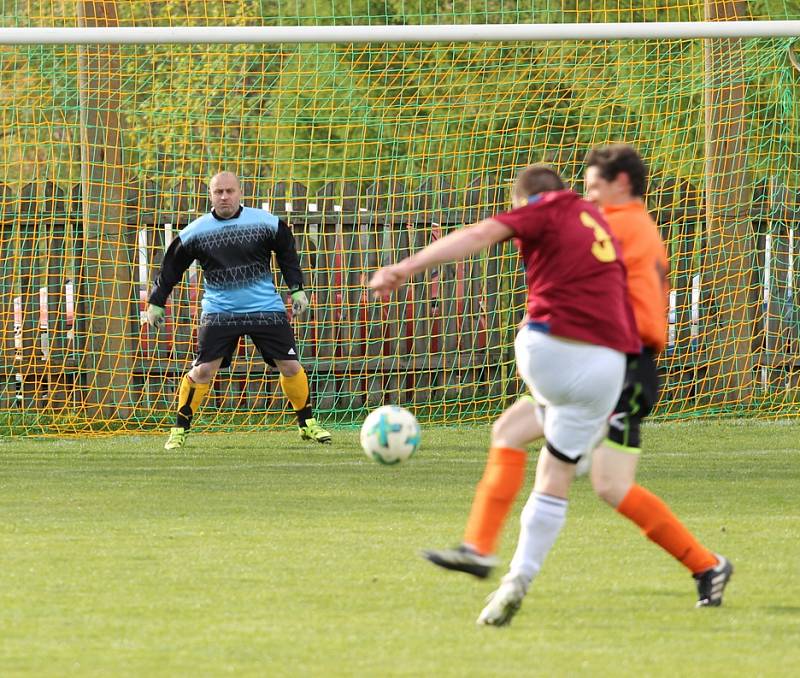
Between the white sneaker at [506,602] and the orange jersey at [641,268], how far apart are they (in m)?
1.03

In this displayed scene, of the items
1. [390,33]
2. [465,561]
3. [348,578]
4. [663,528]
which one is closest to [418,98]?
[390,33]

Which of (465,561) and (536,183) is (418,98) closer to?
(536,183)

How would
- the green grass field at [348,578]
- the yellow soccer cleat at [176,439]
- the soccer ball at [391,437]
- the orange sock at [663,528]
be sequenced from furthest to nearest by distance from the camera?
the yellow soccer cleat at [176,439] → the soccer ball at [391,437] → the orange sock at [663,528] → the green grass field at [348,578]

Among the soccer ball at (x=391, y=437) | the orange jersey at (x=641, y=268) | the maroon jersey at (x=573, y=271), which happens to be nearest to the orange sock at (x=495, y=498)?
the maroon jersey at (x=573, y=271)

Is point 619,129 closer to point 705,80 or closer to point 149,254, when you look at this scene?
point 705,80

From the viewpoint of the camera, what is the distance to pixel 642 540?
713 cm

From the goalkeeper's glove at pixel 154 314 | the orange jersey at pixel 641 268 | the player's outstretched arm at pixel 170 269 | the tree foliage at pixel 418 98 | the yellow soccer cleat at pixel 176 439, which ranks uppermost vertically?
the tree foliage at pixel 418 98

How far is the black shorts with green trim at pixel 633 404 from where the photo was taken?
5.54m

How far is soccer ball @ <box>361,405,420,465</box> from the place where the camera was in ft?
23.9

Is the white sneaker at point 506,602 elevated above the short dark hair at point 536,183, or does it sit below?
below

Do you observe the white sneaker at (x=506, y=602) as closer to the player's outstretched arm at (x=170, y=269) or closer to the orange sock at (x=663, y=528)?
the orange sock at (x=663, y=528)

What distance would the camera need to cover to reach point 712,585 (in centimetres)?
556

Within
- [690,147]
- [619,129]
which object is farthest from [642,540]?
[619,129]

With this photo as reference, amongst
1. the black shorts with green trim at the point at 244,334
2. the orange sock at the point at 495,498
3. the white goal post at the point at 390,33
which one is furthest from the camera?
the black shorts with green trim at the point at 244,334
